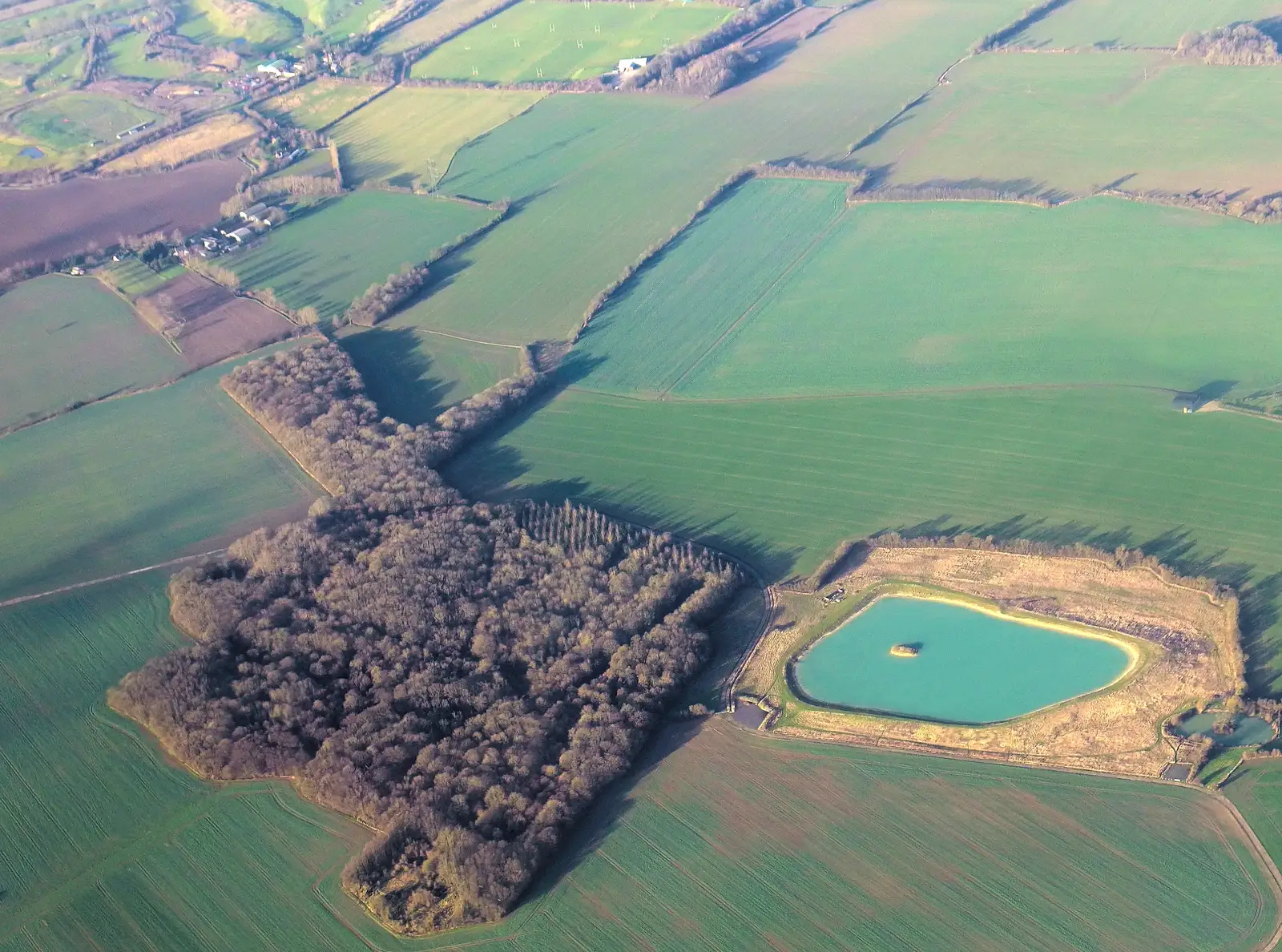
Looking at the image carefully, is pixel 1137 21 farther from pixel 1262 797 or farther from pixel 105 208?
pixel 105 208

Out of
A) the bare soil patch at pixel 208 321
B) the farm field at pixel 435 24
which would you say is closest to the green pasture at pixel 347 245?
the bare soil patch at pixel 208 321

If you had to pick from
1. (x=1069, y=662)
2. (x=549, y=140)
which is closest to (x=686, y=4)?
(x=549, y=140)

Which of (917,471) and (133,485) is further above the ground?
(917,471)

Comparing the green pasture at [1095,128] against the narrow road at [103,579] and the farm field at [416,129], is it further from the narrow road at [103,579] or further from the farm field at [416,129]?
the narrow road at [103,579]

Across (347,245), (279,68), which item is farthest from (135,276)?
(279,68)

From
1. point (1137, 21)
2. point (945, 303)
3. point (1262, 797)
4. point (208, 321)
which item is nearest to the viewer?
point (1262, 797)

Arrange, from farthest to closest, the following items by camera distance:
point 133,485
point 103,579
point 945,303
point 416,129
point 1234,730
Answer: point 416,129 < point 945,303 < point 133,485 < point 103,579 < point 1234,730

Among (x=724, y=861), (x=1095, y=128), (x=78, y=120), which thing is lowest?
(x=724, y=861)

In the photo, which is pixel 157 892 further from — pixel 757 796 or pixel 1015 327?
A: pixel 1015 327
